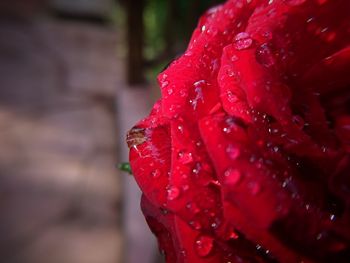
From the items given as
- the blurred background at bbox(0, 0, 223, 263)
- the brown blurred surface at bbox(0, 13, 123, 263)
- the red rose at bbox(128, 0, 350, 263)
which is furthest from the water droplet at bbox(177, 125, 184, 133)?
the brown blurred surface at bbox(0, 13, 123, 263)

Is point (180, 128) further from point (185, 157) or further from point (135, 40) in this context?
point (135, 40)

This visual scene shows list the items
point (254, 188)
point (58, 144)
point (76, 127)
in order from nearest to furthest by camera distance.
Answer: point (254, 188), point (58, 144), point (76, 127)

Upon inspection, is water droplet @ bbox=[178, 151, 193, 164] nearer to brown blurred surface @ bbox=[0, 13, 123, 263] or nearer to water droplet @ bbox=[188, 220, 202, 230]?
water droplet @ bbox=[188, 220, 202, 230]

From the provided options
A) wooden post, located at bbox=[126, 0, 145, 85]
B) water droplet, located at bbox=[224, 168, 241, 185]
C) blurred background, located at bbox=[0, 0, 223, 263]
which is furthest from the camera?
wooden post, located at bbox=[126, 0, 145, 85]

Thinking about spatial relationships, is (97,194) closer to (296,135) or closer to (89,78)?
(89,78)

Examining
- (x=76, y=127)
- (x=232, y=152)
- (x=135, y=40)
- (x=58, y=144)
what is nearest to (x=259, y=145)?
(x=232, y=152)

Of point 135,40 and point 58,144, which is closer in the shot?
point 135,40
